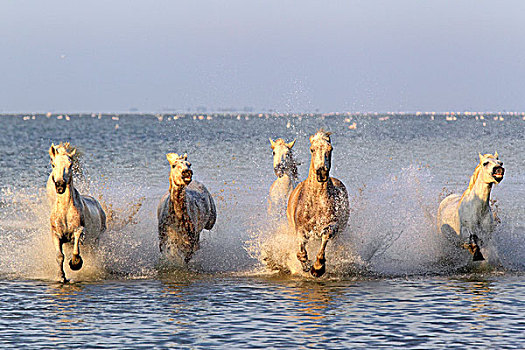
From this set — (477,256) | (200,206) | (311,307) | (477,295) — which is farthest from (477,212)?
(200,206)

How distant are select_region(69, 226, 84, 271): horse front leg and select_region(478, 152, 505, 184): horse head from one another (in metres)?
6.19

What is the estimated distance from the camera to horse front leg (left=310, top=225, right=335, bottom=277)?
13.3m

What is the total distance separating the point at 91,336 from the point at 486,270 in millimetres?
6859

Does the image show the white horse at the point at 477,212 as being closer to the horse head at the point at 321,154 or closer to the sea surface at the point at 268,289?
the sea surface at the point at 268,289

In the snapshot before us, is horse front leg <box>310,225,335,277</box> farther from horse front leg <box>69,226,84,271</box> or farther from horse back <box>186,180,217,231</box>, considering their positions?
horse front leg <box>69,226,84,271</box>

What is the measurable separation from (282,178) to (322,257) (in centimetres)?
346

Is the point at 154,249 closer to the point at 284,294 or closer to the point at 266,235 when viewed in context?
the point at 266,235

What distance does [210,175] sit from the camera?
110 feet

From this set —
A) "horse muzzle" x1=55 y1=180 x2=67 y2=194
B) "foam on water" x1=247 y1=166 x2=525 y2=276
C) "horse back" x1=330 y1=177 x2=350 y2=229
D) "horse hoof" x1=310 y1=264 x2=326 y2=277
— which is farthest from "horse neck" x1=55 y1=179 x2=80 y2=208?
"horse back" x1=330 y1=177 x2=350 y2=229

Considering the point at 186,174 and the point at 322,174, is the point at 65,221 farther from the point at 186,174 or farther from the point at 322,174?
the point at 322,174

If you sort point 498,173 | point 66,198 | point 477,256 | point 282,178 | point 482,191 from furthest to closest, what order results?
1. point 282,178
2. point 477,256
3. point 482,191
4. point 498,173
5. point 66,198

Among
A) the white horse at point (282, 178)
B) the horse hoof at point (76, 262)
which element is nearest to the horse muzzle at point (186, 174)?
the horse hoof at point (76, 262)

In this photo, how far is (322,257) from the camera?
13344 mm

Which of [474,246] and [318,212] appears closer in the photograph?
[318,212]
